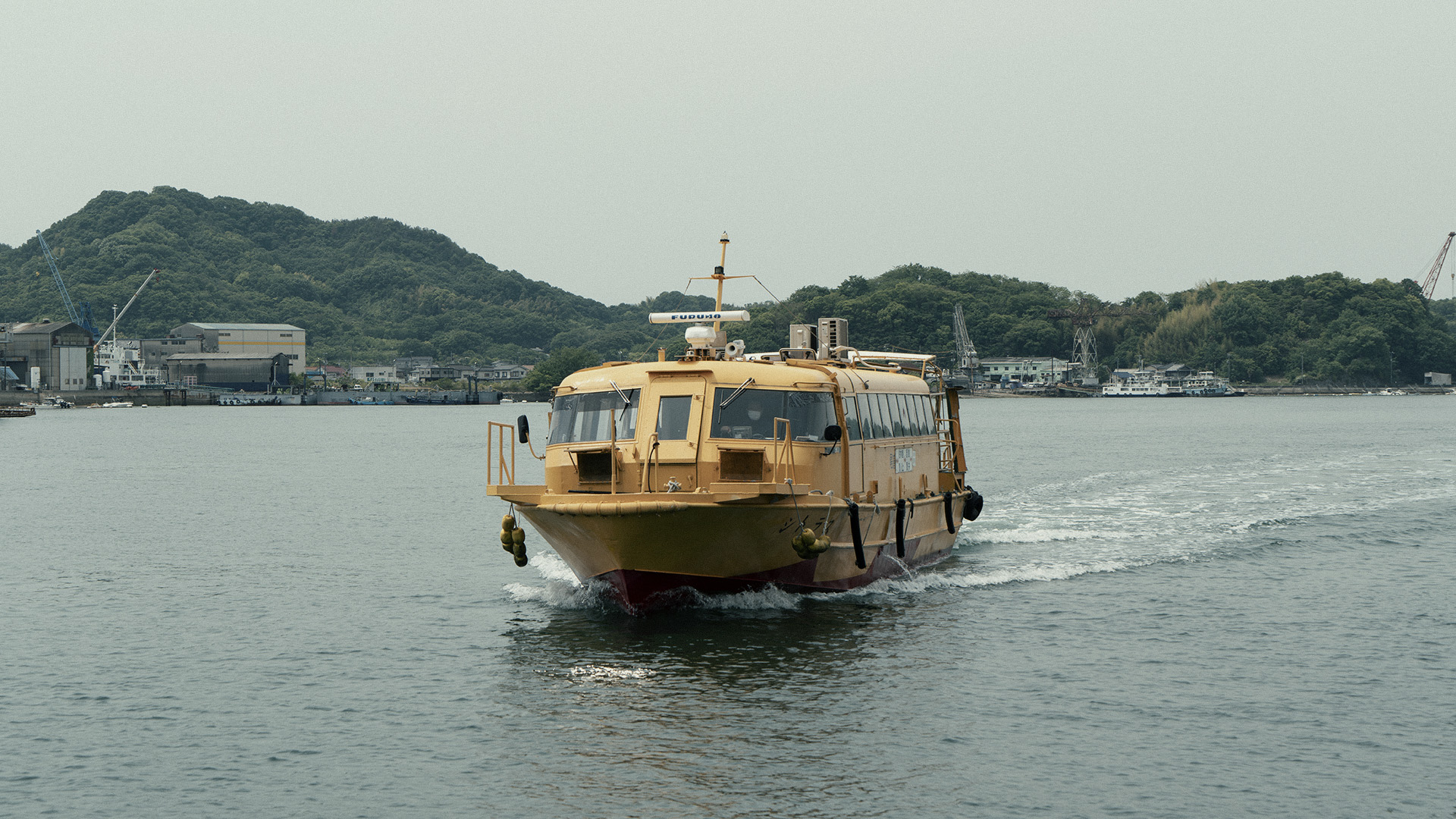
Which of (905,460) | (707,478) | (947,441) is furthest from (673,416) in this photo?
(947,441)

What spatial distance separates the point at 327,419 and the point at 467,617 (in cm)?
14021

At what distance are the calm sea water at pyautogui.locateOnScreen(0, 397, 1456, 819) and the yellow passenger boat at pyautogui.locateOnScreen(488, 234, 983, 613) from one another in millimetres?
1089

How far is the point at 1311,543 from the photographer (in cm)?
3378

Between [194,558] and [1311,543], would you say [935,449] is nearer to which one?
[1311,543]

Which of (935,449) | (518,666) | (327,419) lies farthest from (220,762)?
(327,419)

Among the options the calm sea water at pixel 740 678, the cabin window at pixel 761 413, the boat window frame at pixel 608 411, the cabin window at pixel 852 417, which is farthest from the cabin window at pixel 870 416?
the boat window frame at pixel 608 411

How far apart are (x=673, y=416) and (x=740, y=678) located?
4.98m

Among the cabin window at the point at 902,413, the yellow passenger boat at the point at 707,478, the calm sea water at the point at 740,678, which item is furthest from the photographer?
the cabin window at the point at 902,413

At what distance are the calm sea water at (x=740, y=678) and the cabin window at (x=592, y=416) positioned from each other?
332 centimetres

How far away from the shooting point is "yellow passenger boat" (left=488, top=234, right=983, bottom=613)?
2038 centimetres

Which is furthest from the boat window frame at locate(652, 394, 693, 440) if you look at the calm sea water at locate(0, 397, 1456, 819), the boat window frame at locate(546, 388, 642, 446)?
the calm sea water at locate(0, 397, 1456, 819)

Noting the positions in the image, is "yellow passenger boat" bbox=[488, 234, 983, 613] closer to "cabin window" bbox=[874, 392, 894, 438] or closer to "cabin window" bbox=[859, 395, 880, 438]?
"cabin window" bbox=[859, 395, 880, 438]

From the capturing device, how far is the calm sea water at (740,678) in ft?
46.0

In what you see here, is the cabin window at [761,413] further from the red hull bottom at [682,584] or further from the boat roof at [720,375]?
the red hull bottom at [682,584]
